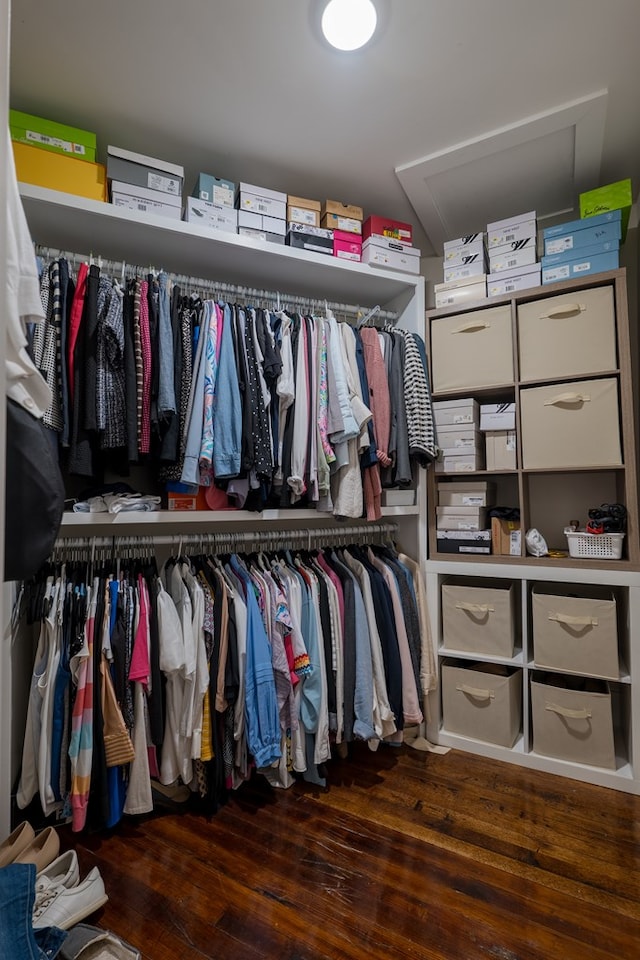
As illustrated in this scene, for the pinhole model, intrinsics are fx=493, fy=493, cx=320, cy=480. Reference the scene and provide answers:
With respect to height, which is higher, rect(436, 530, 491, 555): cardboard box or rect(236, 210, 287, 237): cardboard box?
rect(236, 210, 287, 237): cardboard box

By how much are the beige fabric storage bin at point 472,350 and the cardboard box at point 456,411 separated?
0.23ft

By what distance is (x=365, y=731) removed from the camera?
1901 mm

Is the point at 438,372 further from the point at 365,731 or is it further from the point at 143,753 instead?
the point at 143,753

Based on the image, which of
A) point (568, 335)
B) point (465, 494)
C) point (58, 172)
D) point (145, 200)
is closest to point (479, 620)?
point (465, 494)

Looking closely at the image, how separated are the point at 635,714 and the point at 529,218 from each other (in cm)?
212

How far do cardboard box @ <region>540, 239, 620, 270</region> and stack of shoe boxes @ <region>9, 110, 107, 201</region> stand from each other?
1.82 metres

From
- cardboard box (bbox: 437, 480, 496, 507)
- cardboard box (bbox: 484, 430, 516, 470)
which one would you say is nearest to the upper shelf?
cardboard box (bbox: 484, 430, 516, 470)

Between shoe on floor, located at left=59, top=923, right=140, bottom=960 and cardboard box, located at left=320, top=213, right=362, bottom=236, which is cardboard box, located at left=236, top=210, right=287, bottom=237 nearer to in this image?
cardboard box, located at left=320, top=213, right=362, bottom=236

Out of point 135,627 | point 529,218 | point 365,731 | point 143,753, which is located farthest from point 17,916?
point 529,218

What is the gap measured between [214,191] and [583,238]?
5.08ft

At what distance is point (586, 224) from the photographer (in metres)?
2.08

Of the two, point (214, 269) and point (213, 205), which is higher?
point (213, 205)

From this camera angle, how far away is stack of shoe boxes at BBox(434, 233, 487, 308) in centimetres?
229

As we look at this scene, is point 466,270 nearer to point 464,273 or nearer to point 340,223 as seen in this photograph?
point 464,273
